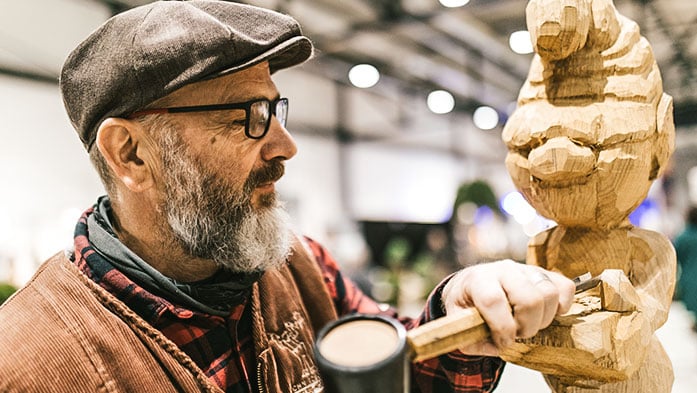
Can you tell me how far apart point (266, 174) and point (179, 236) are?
17cm

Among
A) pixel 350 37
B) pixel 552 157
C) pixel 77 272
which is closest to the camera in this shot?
pixel 552 157

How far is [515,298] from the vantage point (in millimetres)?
597

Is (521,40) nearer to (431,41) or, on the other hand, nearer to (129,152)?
(431,41)

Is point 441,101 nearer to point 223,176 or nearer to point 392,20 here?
point 392,20

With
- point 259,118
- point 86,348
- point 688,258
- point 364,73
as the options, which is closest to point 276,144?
point 259,118

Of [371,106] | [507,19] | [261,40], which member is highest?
[507,19]

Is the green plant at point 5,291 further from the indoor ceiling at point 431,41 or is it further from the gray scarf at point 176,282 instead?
the indoor ceiling at point 431,41

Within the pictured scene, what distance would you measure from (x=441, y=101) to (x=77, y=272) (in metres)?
5.64

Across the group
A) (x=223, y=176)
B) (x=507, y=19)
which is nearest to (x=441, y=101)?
(x=507, y=19)

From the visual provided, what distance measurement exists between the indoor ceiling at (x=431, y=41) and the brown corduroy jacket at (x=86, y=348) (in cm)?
294

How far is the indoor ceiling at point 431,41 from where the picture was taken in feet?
11.9

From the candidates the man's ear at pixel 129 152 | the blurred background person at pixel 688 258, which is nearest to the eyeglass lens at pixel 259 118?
the man's ear at pixel 129 152

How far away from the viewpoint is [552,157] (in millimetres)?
710

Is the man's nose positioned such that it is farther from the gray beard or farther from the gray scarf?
the gray scarf
